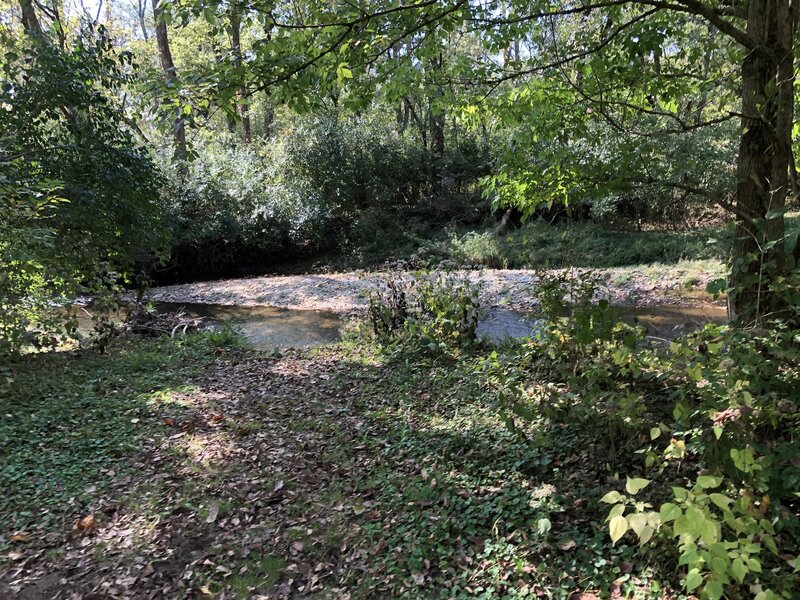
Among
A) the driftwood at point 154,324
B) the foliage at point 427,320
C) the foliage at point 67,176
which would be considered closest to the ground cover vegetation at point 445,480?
the foliage at point 427,320

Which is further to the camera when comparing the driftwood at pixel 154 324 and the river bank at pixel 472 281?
the river bank at pixel 472 281

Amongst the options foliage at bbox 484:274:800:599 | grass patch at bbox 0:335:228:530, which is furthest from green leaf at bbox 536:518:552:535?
grass patch at bbox 0:335:228:530

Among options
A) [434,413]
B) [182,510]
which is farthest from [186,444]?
[434,413]

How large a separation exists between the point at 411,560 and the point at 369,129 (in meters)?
21.8

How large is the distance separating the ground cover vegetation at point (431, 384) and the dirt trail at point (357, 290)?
5.34 m

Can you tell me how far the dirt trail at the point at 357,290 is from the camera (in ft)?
41.9

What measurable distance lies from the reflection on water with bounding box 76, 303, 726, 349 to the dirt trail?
0.59m

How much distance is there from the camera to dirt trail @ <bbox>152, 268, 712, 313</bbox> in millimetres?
12758

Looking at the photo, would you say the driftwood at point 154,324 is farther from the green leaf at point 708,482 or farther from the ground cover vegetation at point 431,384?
the green leaf at point 708,482

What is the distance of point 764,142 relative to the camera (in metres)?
3.43

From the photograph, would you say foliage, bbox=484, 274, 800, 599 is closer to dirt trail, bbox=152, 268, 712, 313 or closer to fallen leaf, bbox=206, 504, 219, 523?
fallen leaf, bbox=206, 504, 219, 523

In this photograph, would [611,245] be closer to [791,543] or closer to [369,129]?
[369,129]

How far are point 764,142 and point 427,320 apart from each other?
5150 millimetres

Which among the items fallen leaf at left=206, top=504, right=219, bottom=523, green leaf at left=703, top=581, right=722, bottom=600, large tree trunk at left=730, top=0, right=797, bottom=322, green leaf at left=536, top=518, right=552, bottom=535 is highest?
large tree trunk at left=730, top=0, right=797, bottom=322
